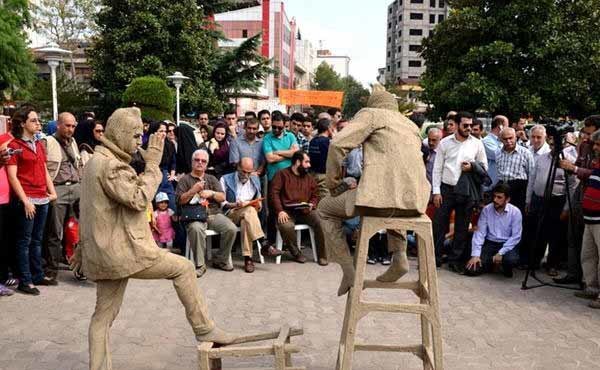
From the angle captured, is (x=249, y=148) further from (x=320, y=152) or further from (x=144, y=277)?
(x=144, y=277)

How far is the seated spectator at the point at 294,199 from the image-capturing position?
776cm

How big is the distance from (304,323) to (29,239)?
315cm

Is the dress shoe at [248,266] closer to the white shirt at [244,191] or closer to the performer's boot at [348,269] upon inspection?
the white shirt at [244,191]

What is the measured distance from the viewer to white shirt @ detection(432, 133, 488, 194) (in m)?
7.33

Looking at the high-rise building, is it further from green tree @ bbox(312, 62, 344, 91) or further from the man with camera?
the man with camera

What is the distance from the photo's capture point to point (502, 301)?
20.2 ft

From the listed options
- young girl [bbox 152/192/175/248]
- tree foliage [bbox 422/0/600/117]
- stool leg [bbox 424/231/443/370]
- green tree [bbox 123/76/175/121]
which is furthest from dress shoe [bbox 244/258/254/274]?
tree foliage [bbox 422/0/600/117]

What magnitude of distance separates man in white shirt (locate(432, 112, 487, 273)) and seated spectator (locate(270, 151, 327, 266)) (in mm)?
1677

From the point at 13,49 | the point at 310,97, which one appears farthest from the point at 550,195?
the point at 13,49

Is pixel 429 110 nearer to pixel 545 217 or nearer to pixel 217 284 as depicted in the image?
pixel 545 217

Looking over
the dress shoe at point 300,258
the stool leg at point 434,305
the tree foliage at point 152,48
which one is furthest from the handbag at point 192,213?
the tree foliage at point 152,48

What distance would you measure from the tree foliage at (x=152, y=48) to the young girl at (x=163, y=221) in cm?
1550

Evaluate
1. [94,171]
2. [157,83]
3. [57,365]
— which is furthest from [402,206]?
[157,83]

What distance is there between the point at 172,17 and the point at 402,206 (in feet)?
69.3
